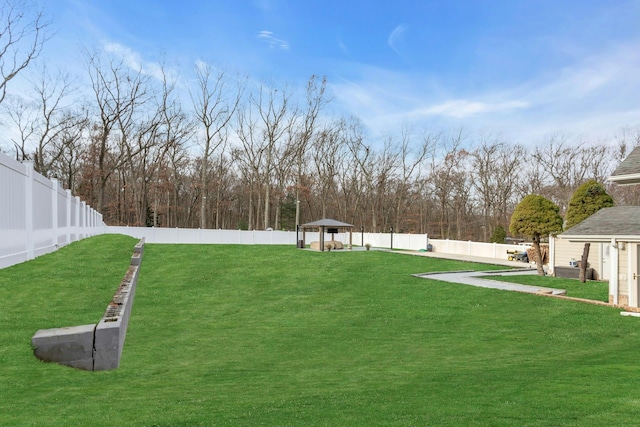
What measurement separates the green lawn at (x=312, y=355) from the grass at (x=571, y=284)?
2.03m

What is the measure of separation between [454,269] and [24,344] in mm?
21043

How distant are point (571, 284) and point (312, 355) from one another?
47.2 ft

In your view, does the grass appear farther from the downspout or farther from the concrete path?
the downspout

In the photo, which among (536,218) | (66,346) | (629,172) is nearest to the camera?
(66,346)

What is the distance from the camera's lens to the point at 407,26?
2677cm

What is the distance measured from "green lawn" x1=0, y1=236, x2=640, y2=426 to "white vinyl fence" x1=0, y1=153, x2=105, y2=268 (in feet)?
1.37

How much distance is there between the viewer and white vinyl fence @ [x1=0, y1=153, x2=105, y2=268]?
8784 mm

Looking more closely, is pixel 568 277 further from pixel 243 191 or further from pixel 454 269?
pixel 243 191

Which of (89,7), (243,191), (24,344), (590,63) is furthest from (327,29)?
(243,191)

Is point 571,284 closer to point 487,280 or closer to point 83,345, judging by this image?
point 487,280

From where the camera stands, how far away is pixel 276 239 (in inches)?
1683

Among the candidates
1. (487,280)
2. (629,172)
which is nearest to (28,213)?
(629,172)

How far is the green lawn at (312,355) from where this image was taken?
16.5ft

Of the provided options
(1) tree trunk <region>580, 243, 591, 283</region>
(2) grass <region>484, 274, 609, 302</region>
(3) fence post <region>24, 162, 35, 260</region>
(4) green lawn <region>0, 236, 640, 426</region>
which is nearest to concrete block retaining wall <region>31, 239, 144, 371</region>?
(4) green lawn <region>0, 236, 640, 426</region>
